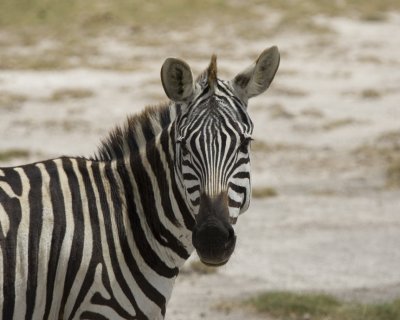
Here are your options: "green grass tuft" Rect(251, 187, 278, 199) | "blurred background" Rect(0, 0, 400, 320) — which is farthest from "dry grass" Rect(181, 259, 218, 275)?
"green grass tuft" Rect(251, 187, 278, 199)

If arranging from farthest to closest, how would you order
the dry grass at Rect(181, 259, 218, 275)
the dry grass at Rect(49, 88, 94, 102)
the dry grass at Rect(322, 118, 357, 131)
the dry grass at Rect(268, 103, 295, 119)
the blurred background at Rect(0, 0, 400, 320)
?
the dry grass at Rect(49, 88, 94, 102) → the dry grass at Rect(268, 103, 295, 119) → the dry grass at Rect(322, 118, 357, 131) → the dry grass at Rect(181, 259, 218, 275) → the blurred background at Rect(0, 0, 400, 320)

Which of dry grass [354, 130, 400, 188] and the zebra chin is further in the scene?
dry grass [354, 130, 400, 188]

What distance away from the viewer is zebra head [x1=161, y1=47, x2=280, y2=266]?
3908 mm

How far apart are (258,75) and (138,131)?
59 cm

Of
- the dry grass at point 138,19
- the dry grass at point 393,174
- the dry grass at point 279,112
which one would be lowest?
the dry grass at point 393,174

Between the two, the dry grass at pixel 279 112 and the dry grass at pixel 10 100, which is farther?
the dry grass at pixel 10 100

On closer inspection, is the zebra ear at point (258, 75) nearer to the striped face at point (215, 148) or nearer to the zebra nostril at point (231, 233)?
the striped face at point (215, 148)

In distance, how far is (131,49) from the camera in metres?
25.6

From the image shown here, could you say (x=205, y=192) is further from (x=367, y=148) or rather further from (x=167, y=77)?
(x=367, y=148)

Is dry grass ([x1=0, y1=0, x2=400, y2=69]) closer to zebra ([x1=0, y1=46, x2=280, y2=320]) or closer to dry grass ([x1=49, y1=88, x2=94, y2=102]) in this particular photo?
dry grass ([x1=49, y1=88, x2=94, y2=102])

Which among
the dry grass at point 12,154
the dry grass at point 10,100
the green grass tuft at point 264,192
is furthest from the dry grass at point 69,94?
the green grass tuft at point 264,192

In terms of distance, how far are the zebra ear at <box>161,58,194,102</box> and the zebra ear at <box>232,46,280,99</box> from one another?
8.2 inches

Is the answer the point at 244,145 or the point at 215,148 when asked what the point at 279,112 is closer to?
the point at 244,145

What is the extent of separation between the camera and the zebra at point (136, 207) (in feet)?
13.2
